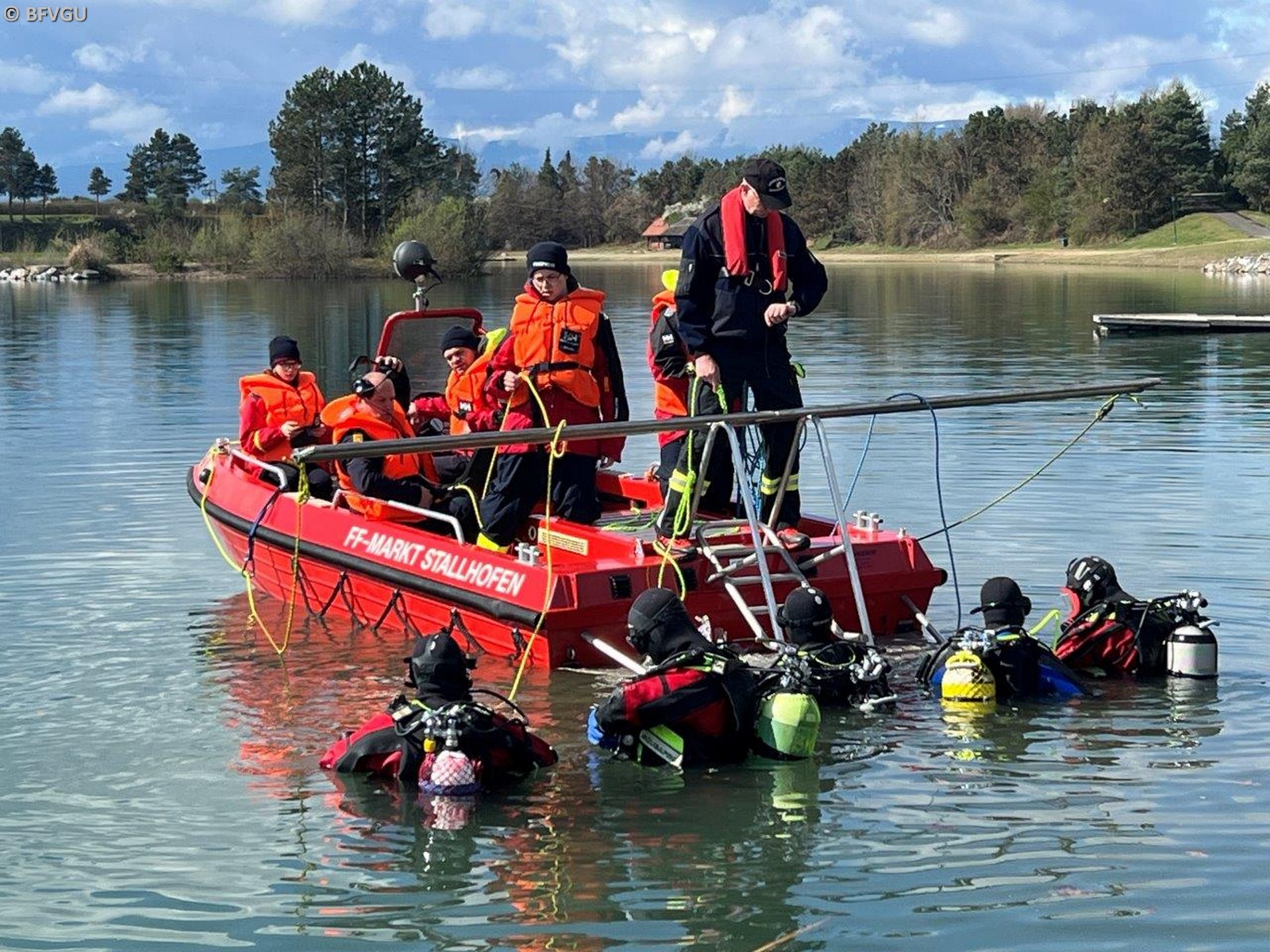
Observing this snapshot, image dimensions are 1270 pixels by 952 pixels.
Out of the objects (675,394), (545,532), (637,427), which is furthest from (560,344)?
(637,427)

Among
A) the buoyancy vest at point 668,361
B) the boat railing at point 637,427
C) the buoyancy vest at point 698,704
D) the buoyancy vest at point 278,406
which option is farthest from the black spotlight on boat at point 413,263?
the buoyancy vest at point 698,704

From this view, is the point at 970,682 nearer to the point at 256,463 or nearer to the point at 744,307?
the point at 744,307

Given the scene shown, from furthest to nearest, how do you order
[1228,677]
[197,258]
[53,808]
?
[197,258]
[1228,677]
[53,808]

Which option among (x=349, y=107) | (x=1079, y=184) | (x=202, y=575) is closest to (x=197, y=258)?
(x=349, y=107)

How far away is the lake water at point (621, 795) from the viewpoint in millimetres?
5578

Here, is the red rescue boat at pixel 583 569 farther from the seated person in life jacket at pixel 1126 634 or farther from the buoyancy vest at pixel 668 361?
the seated person in life jacket at pixel 1126 634

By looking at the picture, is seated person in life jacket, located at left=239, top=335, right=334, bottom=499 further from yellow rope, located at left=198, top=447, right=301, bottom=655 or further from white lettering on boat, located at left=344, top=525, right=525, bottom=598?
white lettering on boat, located at left=344, top=525, right=525, bottom=598

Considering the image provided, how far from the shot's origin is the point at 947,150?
91.2 metres

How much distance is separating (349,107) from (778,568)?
71.1 metres

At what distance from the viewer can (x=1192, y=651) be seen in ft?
26.2

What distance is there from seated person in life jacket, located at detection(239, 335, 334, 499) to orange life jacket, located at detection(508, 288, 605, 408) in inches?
75.9

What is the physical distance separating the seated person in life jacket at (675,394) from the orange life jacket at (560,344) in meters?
0.34

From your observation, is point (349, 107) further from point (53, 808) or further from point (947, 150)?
point (53, 808)

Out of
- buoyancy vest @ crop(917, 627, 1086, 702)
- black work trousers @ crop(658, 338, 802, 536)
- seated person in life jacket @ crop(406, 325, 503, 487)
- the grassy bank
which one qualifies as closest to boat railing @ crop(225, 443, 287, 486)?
seated person in life jacket @ crop(406, 325, 503, 487)
